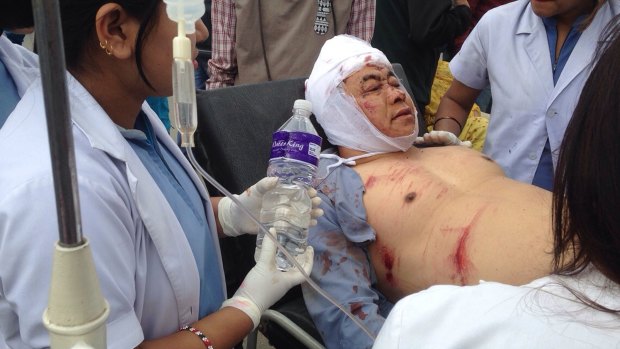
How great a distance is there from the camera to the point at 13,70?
1276 mm

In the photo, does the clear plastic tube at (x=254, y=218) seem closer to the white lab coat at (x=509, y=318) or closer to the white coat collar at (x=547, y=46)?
the white lab coat at (x=509, y=318)

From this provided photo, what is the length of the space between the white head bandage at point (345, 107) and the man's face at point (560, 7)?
59 cm

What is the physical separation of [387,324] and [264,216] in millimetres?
905

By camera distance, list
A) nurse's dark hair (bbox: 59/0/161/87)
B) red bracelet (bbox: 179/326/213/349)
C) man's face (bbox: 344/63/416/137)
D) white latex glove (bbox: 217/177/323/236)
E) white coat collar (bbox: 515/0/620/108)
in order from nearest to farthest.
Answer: nurse's dark hair (bbox: 59/0/161/87) → red bracelet (bbox: 179/326/213/349) → white latex glove (bbox: 217/177/323/236) → white coat collar (bbox: 515/0/620/108) → man's face (bbox: 344/63/416/137)

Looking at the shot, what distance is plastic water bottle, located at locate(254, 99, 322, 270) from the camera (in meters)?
1.61

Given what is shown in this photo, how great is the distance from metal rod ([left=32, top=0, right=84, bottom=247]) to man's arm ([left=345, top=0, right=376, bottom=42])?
2419mm

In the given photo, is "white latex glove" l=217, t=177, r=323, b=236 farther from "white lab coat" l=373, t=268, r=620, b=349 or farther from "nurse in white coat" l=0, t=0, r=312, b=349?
"white lab coat" l=373, t=268, r=620, b=349

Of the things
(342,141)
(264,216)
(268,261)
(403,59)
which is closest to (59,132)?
(268,261)

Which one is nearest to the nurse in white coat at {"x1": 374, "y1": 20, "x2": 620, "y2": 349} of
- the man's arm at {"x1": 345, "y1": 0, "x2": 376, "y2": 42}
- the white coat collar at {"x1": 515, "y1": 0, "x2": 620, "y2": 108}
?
the white coat collar at {"x1": 515, "y1": 0, "x2": 620, "y2": 108}

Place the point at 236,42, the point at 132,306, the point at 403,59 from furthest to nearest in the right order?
the point at 403,59 → the point at 236,42 → the point at 132,306

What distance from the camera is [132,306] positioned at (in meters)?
0.98

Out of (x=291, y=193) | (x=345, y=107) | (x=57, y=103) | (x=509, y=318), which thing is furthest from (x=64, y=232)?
(x=345, y=107)

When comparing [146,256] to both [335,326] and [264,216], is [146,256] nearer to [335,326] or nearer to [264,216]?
[264,216]

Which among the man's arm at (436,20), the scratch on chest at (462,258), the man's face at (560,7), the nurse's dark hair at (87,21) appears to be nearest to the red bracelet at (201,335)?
the nurse's dark hair at (87,21)
